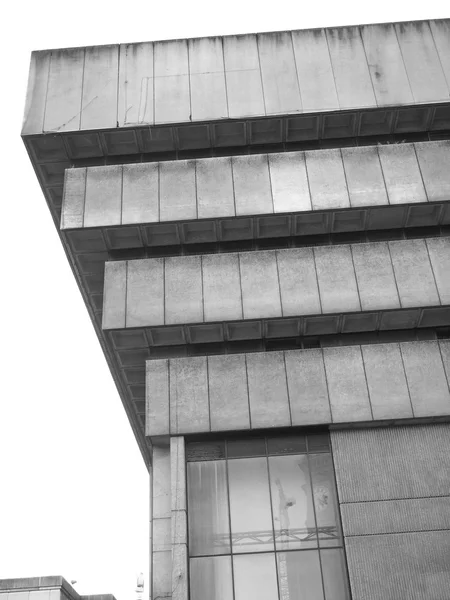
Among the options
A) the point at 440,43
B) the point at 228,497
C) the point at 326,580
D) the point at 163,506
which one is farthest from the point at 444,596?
the point at 440,43

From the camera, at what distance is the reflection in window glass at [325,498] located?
23.2 meters

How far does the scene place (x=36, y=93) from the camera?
3078cm

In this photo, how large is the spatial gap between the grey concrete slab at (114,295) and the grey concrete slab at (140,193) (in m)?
1.74

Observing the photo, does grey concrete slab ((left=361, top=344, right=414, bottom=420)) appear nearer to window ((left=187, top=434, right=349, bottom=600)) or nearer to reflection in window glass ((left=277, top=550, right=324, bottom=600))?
window ((left=187, top=434, right=349, bottom=600))

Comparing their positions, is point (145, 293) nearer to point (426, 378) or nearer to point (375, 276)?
point (375, 276)

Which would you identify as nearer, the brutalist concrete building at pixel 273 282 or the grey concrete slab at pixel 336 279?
the brutalist concrete building at pixel 273 282

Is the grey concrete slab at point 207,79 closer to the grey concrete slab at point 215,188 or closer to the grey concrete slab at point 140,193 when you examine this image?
the grey concrete slab at point 215,188

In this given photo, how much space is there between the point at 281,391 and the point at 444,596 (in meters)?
7.79

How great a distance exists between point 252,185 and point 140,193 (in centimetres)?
427

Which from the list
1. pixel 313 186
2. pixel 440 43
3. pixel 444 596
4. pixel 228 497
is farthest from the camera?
pixel 440 43

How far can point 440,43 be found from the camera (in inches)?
1216

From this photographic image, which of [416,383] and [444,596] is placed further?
[416,383]

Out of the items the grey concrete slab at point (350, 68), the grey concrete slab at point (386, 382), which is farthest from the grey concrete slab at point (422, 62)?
the grey concrete slab at point (386, 382)

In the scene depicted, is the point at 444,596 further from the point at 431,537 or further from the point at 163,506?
the point at 163,506
